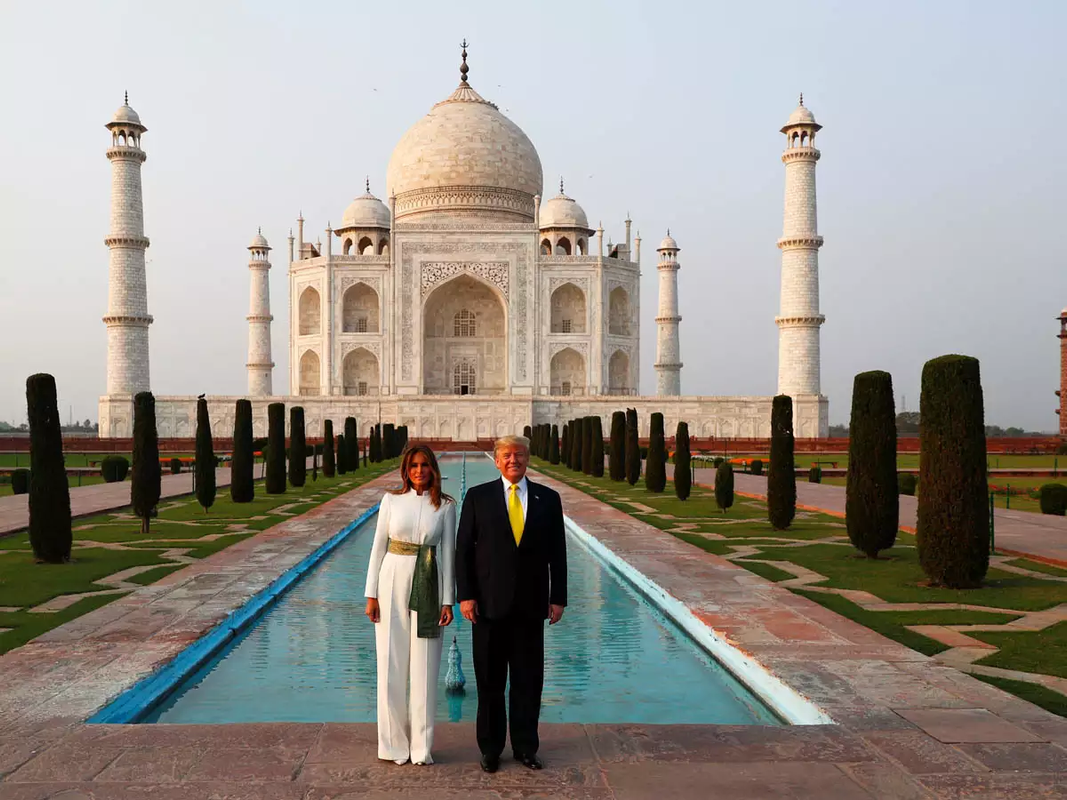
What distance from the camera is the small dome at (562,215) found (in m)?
38.1

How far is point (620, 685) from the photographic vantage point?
175 inches

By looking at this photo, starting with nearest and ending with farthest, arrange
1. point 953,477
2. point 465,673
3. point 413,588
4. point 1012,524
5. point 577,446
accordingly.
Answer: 1. point 413,588
2. point 465,673
3. point 953,477
4. point 1012,524
5. point 577,446

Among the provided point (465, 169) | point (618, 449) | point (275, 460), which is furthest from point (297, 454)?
point (465, 169)

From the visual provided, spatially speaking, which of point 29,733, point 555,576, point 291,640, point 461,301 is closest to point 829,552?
point 291,640

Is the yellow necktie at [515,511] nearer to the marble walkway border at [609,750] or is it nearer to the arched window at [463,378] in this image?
the marble walkway border at [609,750]

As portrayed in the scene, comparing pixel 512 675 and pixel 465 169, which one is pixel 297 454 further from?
pixel 465 169

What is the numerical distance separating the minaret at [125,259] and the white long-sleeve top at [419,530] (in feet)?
96.3

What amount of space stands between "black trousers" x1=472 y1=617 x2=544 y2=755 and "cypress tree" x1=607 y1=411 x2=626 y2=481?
13488 mm

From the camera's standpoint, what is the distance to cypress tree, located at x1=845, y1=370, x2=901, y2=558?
739 centimetres

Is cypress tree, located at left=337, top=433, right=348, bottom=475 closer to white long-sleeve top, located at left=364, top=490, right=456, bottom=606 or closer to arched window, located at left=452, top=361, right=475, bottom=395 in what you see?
white long-sleeve top, located at left=364, top=490, right=456, bottom=606

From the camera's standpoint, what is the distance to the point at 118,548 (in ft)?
26.5

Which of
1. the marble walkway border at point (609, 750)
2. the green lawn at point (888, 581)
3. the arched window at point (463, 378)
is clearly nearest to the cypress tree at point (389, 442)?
the arched window at point (463, 378)

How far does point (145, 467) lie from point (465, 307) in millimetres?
28901

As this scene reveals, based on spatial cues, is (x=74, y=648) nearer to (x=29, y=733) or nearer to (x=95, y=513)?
(x=29, y=733)
